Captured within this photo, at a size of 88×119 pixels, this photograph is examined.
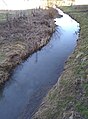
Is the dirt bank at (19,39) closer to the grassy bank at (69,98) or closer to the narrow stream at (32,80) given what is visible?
the narrow stream at (32,80)

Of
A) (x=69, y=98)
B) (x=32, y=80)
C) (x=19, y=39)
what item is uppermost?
(x=19, y=39)

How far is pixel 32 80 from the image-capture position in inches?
1086

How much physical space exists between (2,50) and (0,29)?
9.62m

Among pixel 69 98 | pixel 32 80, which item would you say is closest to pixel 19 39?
pixel 32 80

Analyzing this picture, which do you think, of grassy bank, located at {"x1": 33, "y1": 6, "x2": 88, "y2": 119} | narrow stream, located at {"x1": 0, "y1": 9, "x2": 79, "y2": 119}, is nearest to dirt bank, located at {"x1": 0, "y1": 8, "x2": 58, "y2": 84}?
narrow stream, located at {"x1": 0, "y1": 9, "x2": 79, "y2": 119}

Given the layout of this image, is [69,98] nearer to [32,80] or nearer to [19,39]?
[32,80]

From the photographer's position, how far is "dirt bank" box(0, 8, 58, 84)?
102 ft

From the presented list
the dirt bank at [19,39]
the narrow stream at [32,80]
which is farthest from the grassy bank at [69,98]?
the dirt bank at [19,39]

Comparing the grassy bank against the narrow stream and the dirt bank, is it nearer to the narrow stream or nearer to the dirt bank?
the narrow stream

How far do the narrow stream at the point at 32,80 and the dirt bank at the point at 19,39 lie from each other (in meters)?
0.93

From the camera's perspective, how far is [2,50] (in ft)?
112

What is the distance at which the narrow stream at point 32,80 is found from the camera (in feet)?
73.6

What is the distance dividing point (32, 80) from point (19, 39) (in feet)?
42.3

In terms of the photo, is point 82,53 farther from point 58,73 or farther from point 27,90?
point 27,90
